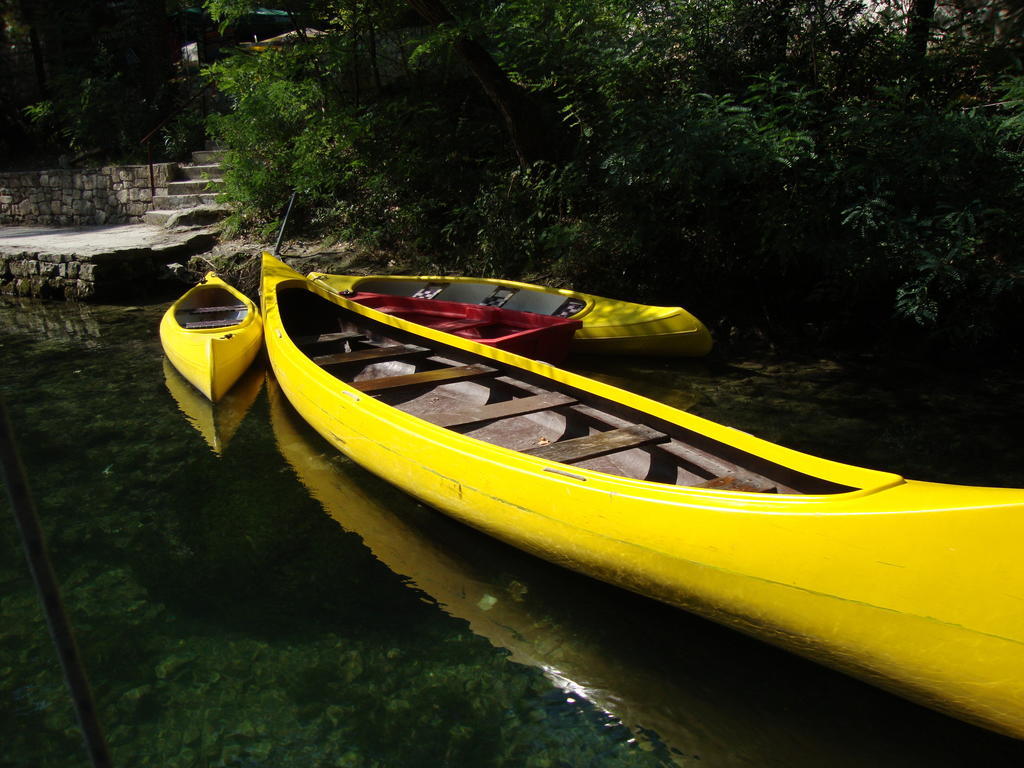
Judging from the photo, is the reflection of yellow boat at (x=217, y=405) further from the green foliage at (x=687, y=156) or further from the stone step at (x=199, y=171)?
the stone step at (x=199, y=171)

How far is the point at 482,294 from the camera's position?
25.1ft

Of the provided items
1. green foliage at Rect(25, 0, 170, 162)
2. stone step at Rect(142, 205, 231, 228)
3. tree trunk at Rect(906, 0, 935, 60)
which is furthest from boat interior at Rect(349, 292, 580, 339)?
green foliage at Rect(25, 0, 170, 162)

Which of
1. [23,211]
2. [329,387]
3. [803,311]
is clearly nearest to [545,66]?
[803,311]

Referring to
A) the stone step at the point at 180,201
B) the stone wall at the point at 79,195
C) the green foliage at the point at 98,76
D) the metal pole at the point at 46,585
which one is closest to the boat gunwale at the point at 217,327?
the stone step at the point at 180,201

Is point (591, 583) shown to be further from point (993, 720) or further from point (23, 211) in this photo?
point (23, 211)

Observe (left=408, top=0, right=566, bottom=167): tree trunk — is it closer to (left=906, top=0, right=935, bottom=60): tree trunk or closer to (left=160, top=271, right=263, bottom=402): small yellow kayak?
(left=160, top=271, right=263, bottom=402): small yellow kayak

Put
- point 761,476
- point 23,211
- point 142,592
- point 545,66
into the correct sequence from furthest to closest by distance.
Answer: point 23,211
point 545,66
point 142,592
point 761,476

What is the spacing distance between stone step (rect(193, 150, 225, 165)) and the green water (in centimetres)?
910

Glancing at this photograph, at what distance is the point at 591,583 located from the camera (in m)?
3.47

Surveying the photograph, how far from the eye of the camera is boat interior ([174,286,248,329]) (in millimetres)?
7116

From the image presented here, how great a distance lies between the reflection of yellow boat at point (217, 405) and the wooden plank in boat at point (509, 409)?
184 cm

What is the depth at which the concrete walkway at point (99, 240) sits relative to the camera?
34.6ft

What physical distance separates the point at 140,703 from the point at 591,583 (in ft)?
6.24

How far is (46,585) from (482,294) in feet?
22.0
